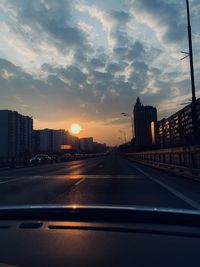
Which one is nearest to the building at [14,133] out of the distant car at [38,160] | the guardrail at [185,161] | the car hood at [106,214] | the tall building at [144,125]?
the distant car at [38,160]

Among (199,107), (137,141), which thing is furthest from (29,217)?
(137,141)

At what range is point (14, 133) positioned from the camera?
8994cm

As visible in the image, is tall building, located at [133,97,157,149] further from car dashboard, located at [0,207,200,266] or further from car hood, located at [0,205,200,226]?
car dashboard, located at [0,207,200,266]

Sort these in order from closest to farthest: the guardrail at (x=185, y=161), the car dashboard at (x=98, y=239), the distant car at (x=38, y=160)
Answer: the car dashboard at (x=98, y=239)
the guardrail at (x=185, y=161)
the distant car at (x=38, y=160)

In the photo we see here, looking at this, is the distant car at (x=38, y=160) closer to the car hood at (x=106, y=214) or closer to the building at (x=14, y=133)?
the building at (x=14, y=133)

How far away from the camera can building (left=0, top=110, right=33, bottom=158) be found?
84.6 m

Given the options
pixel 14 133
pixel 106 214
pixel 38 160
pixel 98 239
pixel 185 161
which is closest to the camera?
pixel 98 239

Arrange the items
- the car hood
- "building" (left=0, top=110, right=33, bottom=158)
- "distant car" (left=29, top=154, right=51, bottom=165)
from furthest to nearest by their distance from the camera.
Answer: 1. "building" (left=0, top=110, right=33, bottom=158)
2. "distant car" (left=29, top=154, right=51, bottom=165)
3. the car hood

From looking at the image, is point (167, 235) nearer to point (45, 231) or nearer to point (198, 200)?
point (45, 231)

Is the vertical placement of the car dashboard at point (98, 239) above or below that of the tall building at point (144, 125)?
below

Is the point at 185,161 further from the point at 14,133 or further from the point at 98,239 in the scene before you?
the point at 14,133

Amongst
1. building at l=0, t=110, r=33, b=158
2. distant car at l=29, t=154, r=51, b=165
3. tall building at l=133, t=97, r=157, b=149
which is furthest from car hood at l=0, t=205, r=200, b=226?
tall building at l=133, t=97, r=157, b=149

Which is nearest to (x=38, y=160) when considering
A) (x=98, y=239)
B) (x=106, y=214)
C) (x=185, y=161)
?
(x=185, y=161)

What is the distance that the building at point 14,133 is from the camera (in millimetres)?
84562
